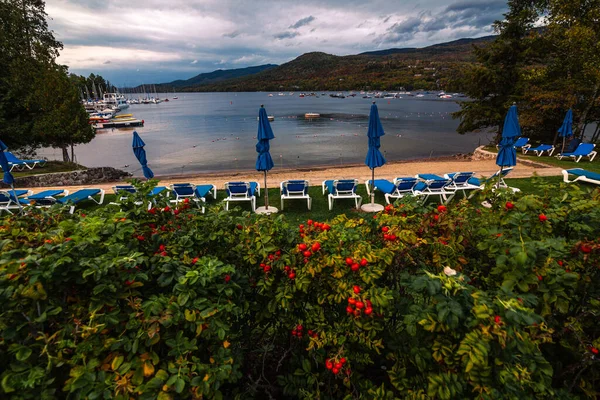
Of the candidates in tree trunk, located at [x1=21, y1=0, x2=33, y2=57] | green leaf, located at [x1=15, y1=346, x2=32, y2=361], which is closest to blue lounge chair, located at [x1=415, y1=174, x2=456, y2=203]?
green leaf, located at [x1=15, y1=346, x2=32, y2=361]

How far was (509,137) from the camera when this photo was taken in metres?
7.75

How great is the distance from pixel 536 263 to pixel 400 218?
811 mm

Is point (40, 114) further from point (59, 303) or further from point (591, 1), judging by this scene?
point (591, 1)

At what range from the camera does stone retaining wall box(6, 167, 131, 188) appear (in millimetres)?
13641

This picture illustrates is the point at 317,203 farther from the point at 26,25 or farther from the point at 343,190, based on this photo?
the point at 26,25

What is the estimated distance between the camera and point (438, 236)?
7.32ft

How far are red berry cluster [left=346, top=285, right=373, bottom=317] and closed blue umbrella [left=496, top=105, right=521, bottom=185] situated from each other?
805 cm

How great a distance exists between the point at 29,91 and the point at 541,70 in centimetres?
2904

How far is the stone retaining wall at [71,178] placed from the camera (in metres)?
13.6

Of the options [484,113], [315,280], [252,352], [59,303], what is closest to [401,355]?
[315,280]

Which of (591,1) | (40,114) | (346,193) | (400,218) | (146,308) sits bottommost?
(346,193)

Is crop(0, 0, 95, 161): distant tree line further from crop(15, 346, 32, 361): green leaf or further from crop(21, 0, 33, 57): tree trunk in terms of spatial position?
crop(15, 346, 32, 361): green leaf

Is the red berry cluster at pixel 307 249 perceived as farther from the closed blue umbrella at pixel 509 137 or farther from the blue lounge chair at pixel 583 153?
the blue lounge chair at pixel 583 153

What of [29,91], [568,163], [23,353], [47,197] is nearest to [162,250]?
[23,353]
